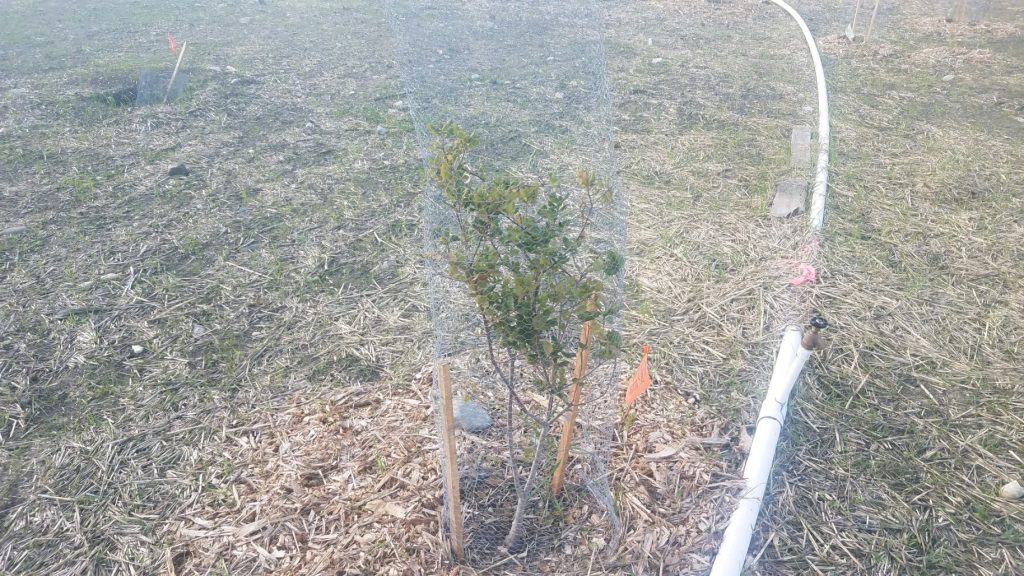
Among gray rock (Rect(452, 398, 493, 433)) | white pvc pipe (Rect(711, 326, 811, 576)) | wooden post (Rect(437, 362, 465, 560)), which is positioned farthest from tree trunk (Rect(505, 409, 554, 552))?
white pvc pipe (Rect(711, 326, 811, 576))

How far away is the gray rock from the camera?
251 cm

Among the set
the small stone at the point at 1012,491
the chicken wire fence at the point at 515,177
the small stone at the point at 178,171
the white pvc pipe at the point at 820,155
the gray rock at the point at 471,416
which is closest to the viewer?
the chicken wire fence at the point at 515,177

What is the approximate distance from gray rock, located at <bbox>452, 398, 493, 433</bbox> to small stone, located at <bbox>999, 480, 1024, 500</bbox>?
180 cm

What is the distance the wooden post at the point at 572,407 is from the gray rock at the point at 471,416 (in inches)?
16.3

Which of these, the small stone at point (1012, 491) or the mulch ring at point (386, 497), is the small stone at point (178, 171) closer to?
the mulch ring at point (386, 497)

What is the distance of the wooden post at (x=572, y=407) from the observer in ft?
6.19

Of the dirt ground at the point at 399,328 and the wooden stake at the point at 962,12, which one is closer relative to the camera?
the dirt ground at the point at 399,328

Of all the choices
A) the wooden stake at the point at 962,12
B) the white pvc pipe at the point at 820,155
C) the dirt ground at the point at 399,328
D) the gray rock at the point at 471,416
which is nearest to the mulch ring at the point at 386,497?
the dirt ground at the point at 399,328

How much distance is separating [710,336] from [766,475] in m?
0.90

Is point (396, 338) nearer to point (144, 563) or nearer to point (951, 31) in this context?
point (144, 563)

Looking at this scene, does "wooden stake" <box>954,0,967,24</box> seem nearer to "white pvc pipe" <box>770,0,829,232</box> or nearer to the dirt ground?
the dirt ground

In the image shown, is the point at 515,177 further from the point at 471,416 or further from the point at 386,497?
the point at 386,497

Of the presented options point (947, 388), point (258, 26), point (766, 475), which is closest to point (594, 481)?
point (766, 475)

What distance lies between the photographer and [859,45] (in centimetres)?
703
